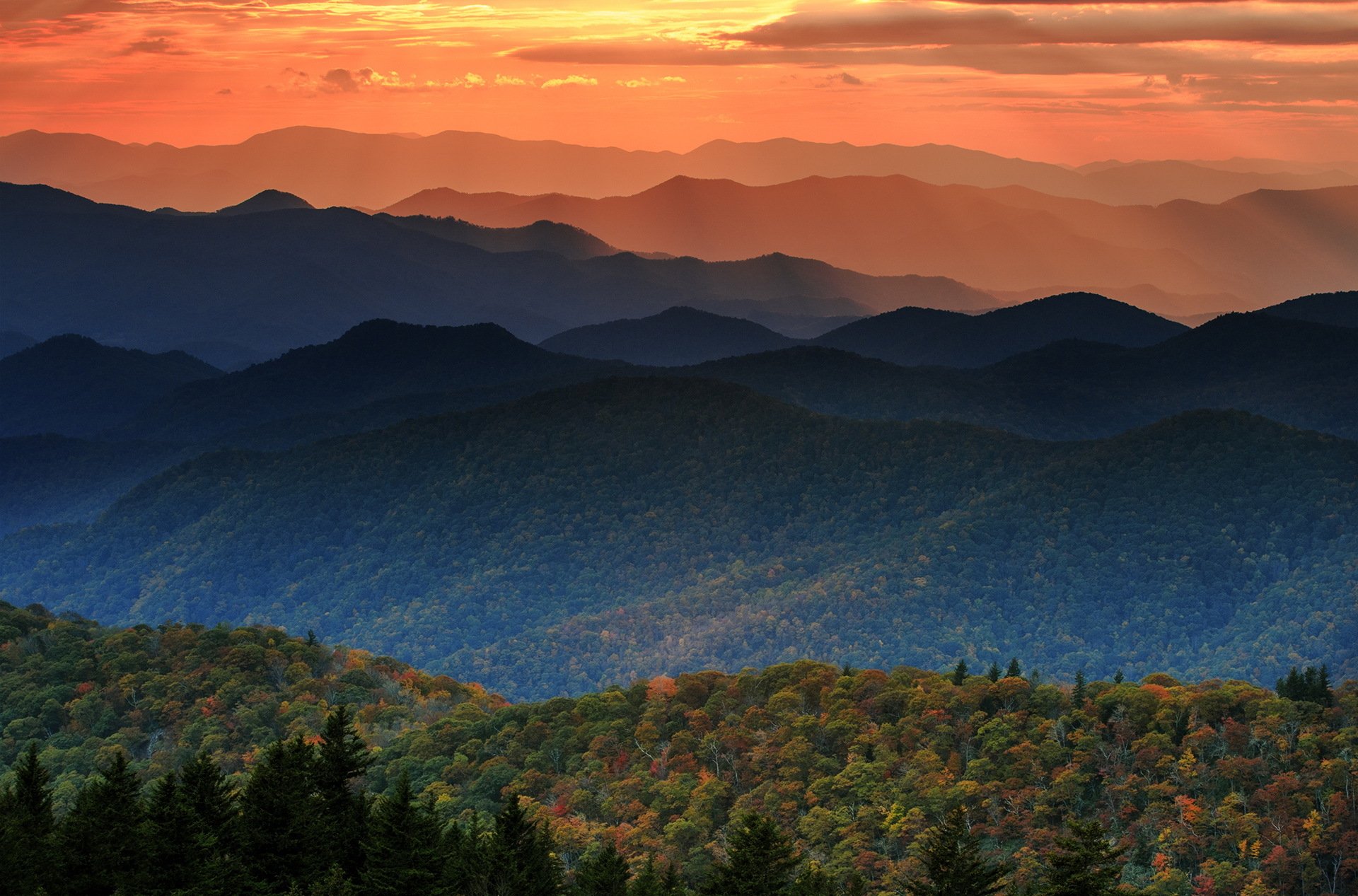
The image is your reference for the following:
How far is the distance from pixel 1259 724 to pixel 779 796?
25.3 metres

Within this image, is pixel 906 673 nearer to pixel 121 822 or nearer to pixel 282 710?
pixel 282 710

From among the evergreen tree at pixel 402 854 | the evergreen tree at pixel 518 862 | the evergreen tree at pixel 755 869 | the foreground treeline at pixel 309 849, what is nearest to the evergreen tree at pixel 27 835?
the foreground treeline at pixel 309 849

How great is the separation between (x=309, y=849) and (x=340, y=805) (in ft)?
7.72

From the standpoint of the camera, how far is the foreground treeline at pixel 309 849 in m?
50.8

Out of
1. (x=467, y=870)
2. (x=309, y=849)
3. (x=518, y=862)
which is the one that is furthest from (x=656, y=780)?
(x=309, y=849)

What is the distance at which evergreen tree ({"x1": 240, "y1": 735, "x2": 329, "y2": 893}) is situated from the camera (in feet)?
177

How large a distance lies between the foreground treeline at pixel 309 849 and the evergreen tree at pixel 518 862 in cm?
5

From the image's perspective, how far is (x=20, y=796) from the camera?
58.6 metres

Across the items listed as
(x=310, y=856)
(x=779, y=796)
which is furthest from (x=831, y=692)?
(x=310, y=856)

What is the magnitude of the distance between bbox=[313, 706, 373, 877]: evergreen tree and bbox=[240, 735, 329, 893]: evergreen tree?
36 centimetres

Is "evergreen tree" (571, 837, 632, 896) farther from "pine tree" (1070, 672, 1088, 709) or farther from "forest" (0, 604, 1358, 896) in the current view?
"pine tree" (1070, 672, 1088, 709)

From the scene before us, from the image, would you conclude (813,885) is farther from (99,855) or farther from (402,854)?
(99,855)

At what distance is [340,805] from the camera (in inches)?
2233

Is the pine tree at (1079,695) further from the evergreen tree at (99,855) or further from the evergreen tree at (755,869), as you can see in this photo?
the evergreen tree at (99,855)
